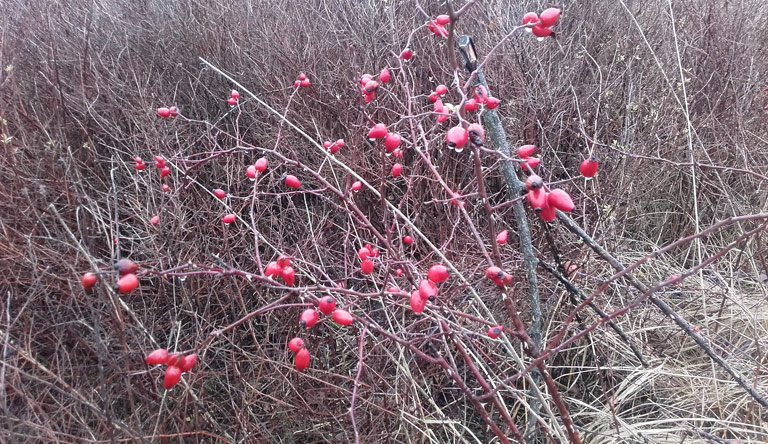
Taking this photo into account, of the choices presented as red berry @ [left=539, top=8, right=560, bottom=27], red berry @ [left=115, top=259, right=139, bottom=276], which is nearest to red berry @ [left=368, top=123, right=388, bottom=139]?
red berry @ [left=539, top=8, right=560, bottom=27]

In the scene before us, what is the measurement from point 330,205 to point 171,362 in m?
1.67

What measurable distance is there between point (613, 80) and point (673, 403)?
192 centimetres

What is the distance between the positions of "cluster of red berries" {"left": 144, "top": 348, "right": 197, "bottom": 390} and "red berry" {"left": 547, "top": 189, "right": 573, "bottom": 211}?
0.67 metres

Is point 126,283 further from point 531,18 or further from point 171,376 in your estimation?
point 531,18

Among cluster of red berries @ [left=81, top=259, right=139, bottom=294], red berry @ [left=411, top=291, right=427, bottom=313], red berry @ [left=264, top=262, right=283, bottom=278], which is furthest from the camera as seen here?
red berry @ [left=264, top=262, right=283, bottom=278]

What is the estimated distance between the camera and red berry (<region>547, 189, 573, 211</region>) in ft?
2.53

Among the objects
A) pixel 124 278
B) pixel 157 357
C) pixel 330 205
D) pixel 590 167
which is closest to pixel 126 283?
pixel 124 278

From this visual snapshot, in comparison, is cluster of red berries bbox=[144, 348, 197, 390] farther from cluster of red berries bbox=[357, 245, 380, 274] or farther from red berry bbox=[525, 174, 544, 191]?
red berry bbox=[525, 174, 544, 191]

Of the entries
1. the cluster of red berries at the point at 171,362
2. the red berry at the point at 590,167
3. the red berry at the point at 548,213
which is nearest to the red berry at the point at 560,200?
the red berry at the point at 548,213

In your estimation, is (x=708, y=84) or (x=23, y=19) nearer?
(x=708, y=84)

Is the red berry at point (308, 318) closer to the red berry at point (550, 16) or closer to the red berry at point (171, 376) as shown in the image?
the red berry at point (171, 376)

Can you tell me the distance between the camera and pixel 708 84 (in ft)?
9.59

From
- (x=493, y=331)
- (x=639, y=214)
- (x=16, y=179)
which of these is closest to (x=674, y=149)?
(x=639, y=214)

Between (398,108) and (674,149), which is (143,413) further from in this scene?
(674,149)
